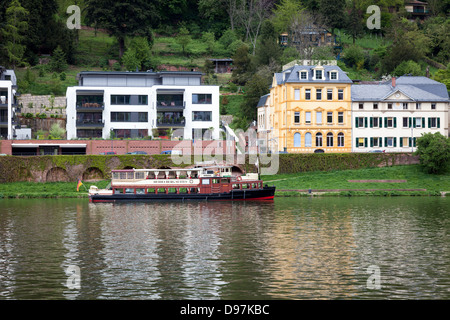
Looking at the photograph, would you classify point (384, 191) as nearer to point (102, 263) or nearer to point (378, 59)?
point (102, 263)

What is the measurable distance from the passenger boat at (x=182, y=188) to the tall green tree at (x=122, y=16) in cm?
7297

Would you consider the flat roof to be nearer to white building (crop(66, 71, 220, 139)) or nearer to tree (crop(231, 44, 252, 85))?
white building (crop(66, 71, 220, 139))

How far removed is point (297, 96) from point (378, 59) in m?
63.9

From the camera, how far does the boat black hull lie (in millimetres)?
76750

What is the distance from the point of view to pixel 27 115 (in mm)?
115375

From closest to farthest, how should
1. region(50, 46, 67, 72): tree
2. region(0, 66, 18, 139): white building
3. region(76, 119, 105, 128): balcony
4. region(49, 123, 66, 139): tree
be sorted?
region(49, 123, 66, 139): tree
region(0, 66, 18, 139): white building
region(76, 119, 105, 128): balcony
region(50, 46, 67, 72): tree

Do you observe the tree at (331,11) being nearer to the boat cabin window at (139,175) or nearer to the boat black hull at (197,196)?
the boat black hull at (197,196)

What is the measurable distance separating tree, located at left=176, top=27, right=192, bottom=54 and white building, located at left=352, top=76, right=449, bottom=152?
70468mm

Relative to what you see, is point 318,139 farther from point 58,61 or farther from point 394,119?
point 58,61

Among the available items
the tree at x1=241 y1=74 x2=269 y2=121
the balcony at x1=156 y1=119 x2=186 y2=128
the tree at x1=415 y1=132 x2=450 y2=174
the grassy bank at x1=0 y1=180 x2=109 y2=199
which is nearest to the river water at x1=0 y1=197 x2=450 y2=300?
the grassy bank at x1=0 y1=180 x2=109 y2=199

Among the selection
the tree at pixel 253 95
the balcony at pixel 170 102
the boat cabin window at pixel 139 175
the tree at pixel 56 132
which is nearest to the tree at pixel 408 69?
the tree at pixel 253 95

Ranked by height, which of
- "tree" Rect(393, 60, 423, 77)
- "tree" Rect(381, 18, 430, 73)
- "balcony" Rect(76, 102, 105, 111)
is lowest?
"balcony" Rect(76, 102, 105, 111)

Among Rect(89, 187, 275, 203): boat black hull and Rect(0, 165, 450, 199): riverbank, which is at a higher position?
Rect(0, 165, 450, 199): riverbank
